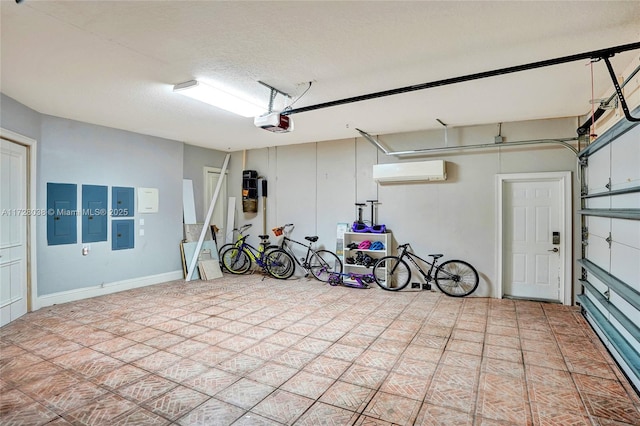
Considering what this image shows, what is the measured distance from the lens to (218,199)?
776 cm

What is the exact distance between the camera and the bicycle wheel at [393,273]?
586 centimetres

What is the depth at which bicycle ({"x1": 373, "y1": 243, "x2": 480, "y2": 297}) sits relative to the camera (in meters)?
5.48

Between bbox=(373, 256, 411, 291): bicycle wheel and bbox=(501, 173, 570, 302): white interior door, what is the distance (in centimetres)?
158

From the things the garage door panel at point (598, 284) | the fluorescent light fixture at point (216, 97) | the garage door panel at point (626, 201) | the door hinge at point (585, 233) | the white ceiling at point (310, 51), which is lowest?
the garage door panel at point (598, 284)

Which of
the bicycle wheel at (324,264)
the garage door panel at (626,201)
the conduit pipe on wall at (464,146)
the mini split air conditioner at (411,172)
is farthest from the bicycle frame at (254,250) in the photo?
the garage door panel at (626,201)

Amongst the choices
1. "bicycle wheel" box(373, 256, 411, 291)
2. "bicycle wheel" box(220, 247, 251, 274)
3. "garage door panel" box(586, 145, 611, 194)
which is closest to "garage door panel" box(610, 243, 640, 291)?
"garage door panel" box(586, 145, 611, 194)

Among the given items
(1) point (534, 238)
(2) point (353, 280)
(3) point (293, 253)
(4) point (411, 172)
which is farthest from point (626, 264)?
(3) point (293, 253)

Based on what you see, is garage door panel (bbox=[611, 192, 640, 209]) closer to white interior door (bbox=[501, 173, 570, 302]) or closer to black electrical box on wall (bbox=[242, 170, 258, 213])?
white interior door (bbox=[501, 173, 570, 302])

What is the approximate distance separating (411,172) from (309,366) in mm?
3835

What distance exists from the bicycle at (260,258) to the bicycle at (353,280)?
1.03 m

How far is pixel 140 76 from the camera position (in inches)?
135

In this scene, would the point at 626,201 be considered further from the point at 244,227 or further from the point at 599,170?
the point at 244,227

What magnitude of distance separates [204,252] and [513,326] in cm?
582

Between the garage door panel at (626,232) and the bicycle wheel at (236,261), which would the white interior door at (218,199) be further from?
the garage door panel at (626,232)
